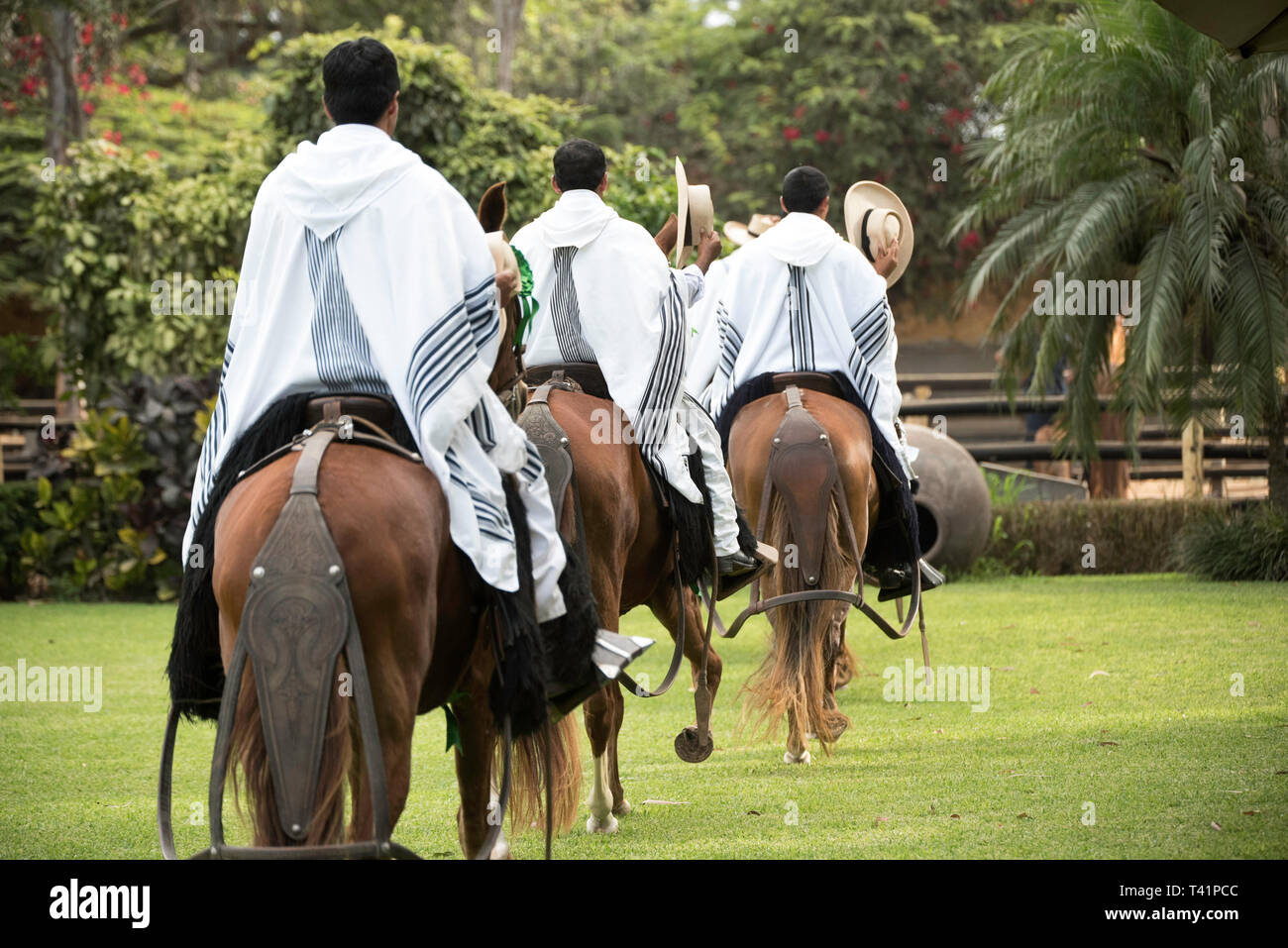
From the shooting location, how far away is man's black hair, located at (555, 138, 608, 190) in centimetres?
603

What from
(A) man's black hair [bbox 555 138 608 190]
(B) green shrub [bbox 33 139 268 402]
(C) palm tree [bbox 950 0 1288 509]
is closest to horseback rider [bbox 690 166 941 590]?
(A) man's black hair [bbox 555 138 608 190]

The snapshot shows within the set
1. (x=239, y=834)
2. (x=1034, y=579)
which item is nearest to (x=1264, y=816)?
(x=239, y=834)

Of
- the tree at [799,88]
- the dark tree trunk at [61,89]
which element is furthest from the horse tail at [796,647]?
the tree at [799,88]

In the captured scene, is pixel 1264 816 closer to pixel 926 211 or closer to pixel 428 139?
pixel 428 139

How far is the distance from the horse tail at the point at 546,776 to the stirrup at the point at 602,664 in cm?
10

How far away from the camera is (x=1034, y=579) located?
1465 cm

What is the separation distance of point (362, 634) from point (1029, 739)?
183 inches

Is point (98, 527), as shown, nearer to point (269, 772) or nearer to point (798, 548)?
point (798, 548)

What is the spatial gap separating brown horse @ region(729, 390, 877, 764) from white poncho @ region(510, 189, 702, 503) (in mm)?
1281

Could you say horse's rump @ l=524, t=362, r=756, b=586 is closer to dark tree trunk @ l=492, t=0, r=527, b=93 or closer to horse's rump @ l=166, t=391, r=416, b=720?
horse's rump @ l=166, t=391, r=416, b=720

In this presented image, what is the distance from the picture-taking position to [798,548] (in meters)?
7.08

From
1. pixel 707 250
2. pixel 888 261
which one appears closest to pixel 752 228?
pixel 888 261

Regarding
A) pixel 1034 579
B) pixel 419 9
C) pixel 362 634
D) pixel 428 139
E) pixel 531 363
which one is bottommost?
pixel 1034 579

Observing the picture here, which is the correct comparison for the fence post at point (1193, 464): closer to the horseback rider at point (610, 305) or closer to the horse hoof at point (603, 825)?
the horseback rider at point (610, 305)
